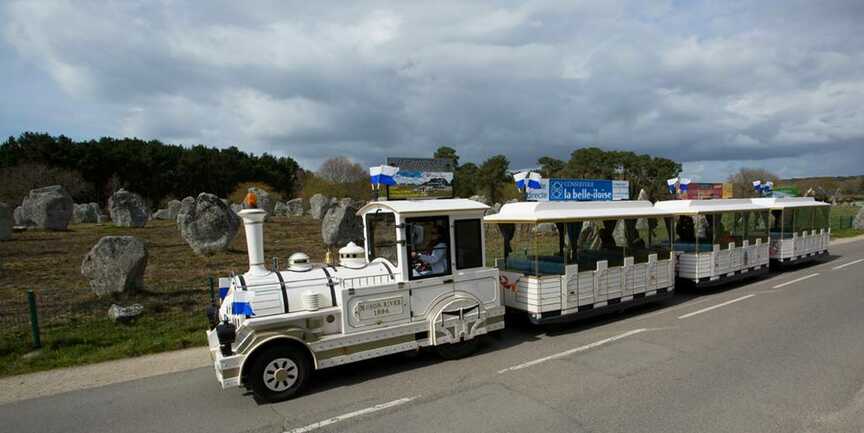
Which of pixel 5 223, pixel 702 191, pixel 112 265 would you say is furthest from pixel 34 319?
pixel 5 223

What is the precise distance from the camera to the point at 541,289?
26.8 feet

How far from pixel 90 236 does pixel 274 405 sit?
23.4 meters

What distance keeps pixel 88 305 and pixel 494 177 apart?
4420cm

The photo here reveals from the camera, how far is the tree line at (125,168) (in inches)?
1678

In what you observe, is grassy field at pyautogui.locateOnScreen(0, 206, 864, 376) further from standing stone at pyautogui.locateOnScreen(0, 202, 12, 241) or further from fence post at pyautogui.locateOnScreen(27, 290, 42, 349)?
standing stone at pyautogui.locateOnScreen(0, 202, 12, 241)

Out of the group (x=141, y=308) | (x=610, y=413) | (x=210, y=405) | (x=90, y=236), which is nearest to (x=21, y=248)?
(x=90, y=236)

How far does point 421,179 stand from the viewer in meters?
7.57

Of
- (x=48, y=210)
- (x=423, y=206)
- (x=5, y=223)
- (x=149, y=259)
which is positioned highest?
(x=48, y=210)

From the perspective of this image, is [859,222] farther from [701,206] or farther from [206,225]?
[206,225]

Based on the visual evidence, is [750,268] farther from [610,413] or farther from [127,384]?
[127,384]

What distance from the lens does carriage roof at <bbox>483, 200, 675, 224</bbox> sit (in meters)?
8.49

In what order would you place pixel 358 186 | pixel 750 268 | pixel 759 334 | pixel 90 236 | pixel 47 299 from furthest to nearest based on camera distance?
pixel 358 186 → pixel 90 236 → pixel 750 268 → pixel 47 299 → pixel 759 334

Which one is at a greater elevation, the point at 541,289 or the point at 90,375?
the point at 541,289

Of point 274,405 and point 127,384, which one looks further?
point 127,384
